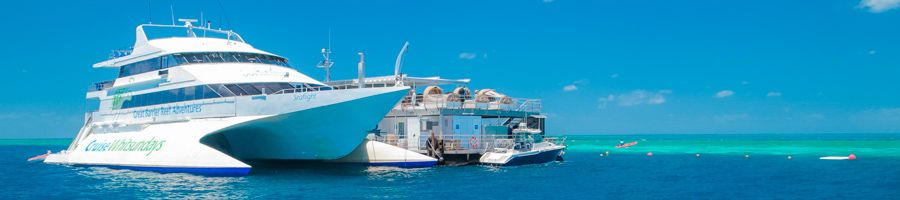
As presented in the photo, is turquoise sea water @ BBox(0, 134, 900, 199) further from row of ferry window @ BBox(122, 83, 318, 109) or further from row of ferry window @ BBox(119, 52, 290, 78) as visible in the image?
row of ferry window @ BBox(119, 52, 290, 78)

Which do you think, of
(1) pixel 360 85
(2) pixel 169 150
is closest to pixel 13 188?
(2) pixel 169 150

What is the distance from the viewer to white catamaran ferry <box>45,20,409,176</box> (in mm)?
26234


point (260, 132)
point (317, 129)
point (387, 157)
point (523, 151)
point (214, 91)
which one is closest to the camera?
point (317, 129)

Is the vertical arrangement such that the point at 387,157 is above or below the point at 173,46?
below

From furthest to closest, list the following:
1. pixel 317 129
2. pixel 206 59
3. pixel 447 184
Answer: pixel 206 59
pixel 317 129
pixel 447 184

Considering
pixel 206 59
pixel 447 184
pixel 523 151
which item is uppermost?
pixel 206 59

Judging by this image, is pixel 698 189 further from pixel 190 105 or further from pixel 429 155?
pixel 190 105

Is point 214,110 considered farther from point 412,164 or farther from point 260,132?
point 412,164

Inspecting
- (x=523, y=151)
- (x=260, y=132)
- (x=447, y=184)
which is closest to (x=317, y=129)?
(x=260, y=132)

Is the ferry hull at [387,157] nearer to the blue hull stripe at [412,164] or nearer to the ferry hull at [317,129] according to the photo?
the blue hull stripe at [412,164]

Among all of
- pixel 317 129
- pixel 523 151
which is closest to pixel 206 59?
pixel 317 129

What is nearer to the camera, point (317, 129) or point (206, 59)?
point (317, 129)

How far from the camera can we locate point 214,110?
28453 mm

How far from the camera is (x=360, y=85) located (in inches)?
1087
